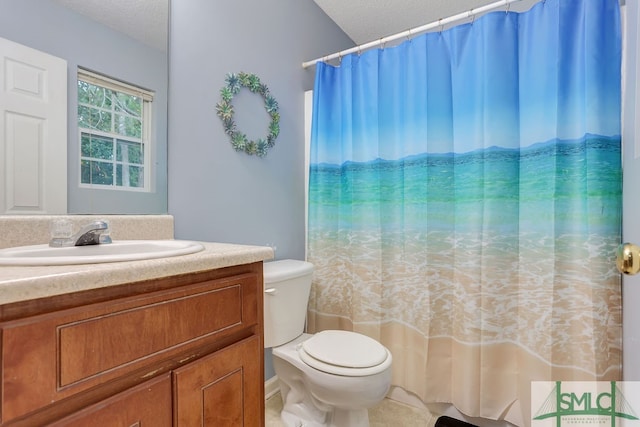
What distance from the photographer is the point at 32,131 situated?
3.23 ft

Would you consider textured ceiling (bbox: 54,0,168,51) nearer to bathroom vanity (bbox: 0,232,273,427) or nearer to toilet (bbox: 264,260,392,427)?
bathroom vanity (bbox: 0,232,273,427)

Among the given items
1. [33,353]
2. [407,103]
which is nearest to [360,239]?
[407,103]

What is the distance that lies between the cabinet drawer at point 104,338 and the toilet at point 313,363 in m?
0.59

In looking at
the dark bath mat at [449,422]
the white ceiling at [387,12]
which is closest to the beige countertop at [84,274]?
the dark bath mat at [449,422]

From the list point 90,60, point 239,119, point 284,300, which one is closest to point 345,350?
point 284,300

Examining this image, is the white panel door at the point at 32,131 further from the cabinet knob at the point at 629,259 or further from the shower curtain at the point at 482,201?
the cabinet knob at the point at 629,259

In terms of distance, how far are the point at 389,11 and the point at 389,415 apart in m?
2.41

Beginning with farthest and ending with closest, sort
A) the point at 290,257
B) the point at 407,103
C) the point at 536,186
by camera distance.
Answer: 1. the point at 290,257
2. the point at 407,103
3. the point at 536,186

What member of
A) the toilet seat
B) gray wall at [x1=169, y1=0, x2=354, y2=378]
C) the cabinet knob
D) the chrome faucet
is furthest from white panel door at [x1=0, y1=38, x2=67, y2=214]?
the cabinet knob

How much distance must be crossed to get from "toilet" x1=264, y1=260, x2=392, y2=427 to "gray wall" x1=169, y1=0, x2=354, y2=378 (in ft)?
0.98

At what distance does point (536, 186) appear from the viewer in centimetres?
136

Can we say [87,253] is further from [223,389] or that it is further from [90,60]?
[90,60]

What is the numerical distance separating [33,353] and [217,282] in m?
0.37

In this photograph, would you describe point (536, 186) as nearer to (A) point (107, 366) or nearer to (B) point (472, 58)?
(B) point (472, 58)
